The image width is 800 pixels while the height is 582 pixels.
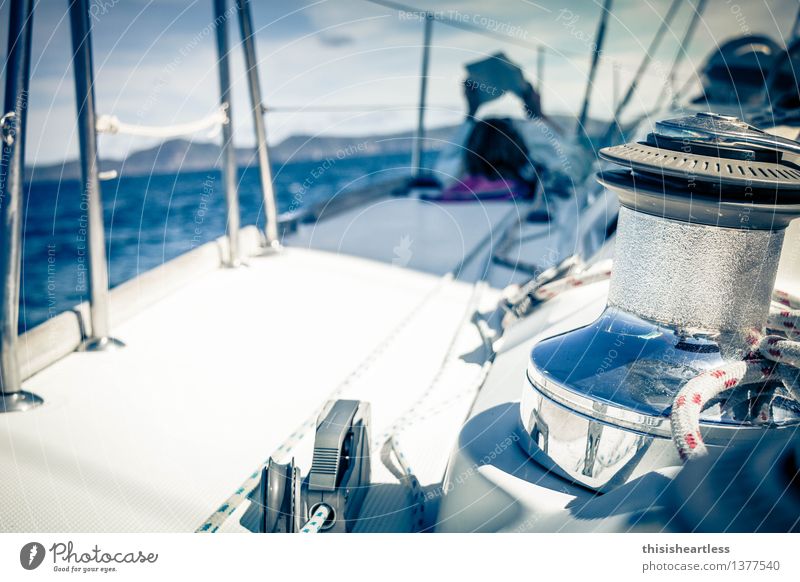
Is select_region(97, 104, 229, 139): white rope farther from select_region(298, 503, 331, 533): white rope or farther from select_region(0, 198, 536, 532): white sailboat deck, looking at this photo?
select_region(298, 503, 331, 533): white rope

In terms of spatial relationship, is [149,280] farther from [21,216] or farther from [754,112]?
[754,112]

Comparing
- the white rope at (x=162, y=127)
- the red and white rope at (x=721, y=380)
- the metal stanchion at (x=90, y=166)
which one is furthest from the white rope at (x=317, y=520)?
the white rope at (x=162, y=127)

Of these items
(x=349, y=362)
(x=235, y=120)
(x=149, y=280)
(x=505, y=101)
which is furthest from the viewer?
(x=505, y=101)

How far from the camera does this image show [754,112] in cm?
179

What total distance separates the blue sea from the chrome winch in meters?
7.00

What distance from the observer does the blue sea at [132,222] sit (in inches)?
490

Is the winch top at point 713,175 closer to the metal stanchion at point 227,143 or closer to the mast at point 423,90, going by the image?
the metal stanchion at point 227,143

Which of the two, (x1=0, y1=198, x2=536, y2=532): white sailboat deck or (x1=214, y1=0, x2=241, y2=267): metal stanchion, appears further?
(x1=214, y1=0, x2=241, y2=267): metal stanchion

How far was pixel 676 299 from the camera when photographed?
0.71 meters

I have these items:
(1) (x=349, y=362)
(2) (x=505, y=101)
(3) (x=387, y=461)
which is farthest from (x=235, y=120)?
(2) (x=505, y=101)

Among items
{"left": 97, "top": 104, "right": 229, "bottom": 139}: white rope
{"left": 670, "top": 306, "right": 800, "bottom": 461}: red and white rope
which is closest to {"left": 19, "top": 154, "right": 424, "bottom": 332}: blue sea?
{"left": 97, "top": 104, "right": 229, "bottom": 139}: white rope

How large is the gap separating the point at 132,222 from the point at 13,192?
2146cm

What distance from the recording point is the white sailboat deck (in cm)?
100

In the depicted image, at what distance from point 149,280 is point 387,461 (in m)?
0.98
